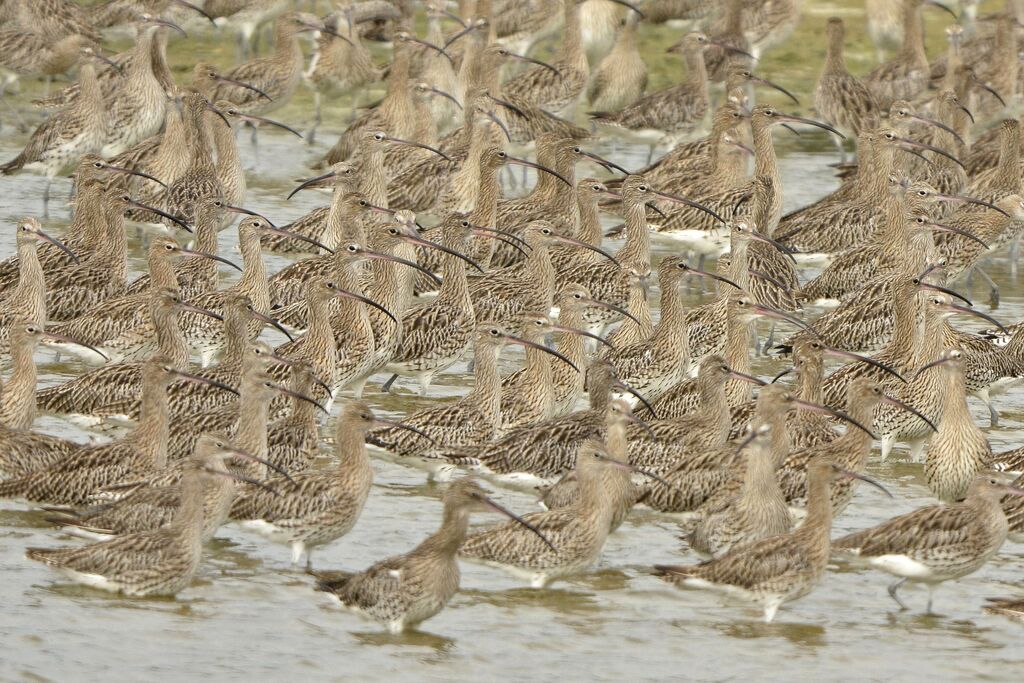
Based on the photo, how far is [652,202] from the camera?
19422 millimetres

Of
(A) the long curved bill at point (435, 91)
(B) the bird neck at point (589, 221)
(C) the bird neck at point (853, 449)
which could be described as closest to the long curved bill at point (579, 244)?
(B) the bird neck at point (589, 221)

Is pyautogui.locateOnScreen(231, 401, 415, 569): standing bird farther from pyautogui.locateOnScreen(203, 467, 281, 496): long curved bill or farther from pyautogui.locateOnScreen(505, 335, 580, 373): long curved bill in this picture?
pyautogui.locateOnScreen(505, 335, 580, 373): long curved bill

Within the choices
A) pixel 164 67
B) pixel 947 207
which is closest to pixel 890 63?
pixel 947 207

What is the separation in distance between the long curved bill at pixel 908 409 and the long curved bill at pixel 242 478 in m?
4.05

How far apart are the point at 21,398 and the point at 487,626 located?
3944 millimetres

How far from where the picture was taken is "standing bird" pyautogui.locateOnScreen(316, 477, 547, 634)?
10500 millimetres

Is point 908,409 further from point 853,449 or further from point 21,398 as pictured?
point 21,398

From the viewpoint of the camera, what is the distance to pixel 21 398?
43.4ft

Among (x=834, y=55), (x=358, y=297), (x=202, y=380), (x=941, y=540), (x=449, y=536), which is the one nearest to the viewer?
(x=449, y=536)

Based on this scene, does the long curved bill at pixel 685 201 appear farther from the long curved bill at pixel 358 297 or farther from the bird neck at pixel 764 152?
the long curved bill at pixel 358 297

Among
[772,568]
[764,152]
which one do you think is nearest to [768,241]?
[764,152]

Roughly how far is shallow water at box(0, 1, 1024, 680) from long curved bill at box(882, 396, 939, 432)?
79cm

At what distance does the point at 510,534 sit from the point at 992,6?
73.8ft

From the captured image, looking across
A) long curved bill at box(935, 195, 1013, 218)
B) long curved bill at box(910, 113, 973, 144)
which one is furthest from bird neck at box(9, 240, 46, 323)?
long curved bill at box(910, 113, 973, 144)
